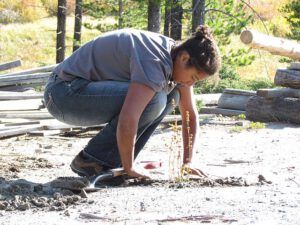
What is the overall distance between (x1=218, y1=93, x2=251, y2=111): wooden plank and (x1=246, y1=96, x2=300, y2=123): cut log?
0.66m

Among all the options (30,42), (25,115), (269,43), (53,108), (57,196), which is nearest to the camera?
(57,196)

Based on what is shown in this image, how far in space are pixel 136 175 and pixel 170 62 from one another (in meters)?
0.86

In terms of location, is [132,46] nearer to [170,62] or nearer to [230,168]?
[170,62]

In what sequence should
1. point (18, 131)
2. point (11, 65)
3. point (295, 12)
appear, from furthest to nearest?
point (295, 12), point (11, 65), point (18, 131)

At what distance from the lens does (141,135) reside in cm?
577

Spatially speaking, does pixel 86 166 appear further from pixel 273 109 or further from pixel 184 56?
pixel 273 109

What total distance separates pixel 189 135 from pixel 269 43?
2808 mm

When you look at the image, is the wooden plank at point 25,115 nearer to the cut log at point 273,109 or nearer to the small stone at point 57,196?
the cut log at point 273,109

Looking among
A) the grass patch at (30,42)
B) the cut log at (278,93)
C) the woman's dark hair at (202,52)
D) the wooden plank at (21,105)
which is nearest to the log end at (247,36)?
the woman's dark hair at (202,52)

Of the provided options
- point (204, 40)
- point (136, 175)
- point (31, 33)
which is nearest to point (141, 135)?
point (136, 175)

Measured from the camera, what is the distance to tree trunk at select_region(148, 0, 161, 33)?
15313mm

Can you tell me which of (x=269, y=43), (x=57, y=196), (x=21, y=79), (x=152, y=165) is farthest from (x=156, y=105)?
(x=21, y=79)

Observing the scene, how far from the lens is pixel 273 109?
36.2ft

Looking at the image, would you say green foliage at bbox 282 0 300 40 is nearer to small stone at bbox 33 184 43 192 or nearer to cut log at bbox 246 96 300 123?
cut log at bbox 246 96 300 123
